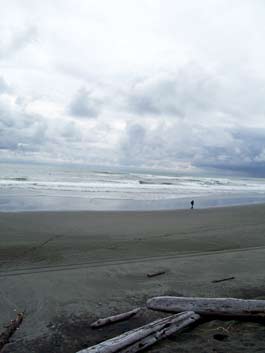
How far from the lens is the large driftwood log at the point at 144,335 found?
3.38 m

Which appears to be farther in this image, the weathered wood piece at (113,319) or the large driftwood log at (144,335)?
the weathered wood piece at (113,319)

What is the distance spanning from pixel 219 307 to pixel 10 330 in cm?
288

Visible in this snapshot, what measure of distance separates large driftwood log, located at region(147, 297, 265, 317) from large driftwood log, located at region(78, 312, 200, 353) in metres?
0.20

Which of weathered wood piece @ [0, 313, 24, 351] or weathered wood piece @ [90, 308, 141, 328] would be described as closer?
weathered wood piece @ [0, 313, 24, 351]

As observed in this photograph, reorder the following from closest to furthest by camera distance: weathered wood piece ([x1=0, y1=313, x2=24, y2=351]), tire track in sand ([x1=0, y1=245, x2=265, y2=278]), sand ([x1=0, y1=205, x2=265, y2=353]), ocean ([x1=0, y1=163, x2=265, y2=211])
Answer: weathered wood piece ([x1=0, y1=313, x2=24, y2=351])
sand ([x1=0, y1=205, x2=265, y2=353])
tire track in sand ([x1=0, y1=245, x2=265, y2=278])
ocean ([x1=0, y1=163, x2=265, y2=211])

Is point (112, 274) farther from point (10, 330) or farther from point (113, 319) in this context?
point (10, 330)

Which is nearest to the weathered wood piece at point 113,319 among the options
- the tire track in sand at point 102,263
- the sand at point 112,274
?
the sand at point 112,274

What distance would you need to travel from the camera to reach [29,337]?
4070mm

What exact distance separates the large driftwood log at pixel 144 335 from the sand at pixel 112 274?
4.6 inches

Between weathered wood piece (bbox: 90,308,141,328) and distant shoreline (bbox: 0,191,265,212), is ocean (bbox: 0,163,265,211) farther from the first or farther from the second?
weathered wood piece (bbox: 90,308,141,328)

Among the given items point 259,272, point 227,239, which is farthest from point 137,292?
point 227,239

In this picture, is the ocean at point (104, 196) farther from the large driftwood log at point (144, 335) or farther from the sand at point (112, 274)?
the large driftwood log at point (144, 335)

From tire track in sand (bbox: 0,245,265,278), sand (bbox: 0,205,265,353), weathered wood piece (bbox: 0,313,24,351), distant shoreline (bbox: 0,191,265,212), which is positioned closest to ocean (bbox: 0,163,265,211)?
distant shoreline (bbox: 0,191,265,212)

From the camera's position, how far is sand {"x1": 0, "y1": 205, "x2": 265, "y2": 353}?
4.08 m
